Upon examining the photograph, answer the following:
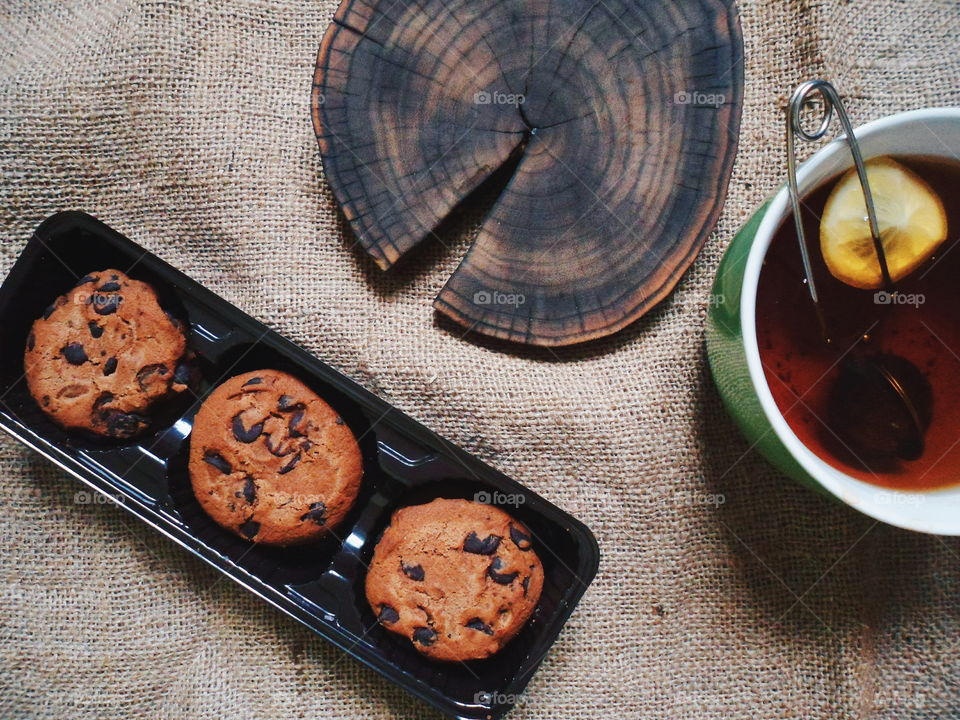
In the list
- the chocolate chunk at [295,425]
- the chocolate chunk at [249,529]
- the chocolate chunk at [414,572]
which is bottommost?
the chocolate chunk at [249,529]

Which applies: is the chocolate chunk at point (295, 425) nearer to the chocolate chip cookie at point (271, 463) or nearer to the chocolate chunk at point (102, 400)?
the chocolate chip cookie at point (271, 463)

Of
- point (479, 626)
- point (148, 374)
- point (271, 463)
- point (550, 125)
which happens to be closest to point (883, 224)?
point (550, 125)

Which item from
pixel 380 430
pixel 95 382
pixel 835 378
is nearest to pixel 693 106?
pixel 835 378
